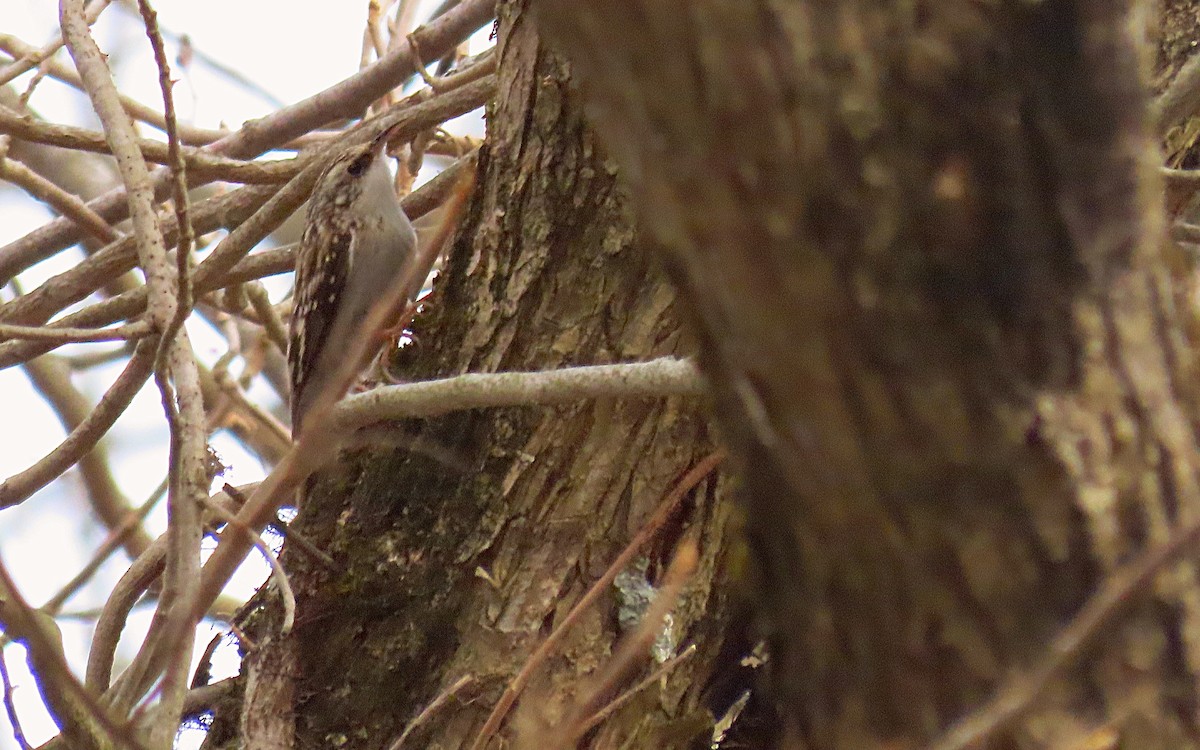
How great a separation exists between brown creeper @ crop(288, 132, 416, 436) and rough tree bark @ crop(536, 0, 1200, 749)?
3.27m

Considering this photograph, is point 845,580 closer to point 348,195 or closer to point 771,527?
point 771,527

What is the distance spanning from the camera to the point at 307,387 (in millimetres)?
4215

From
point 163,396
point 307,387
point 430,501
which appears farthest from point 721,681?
point 307,387

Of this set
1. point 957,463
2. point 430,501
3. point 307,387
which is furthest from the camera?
point 307,387

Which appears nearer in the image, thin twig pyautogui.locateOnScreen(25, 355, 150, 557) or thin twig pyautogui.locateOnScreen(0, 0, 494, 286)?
thin twig pyautogui.locateOnScreen(0, 0, 494, 286)

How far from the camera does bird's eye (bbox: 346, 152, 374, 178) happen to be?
13.4 ft

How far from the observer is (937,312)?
2.87 feet

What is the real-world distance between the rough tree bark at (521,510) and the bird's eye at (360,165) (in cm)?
163

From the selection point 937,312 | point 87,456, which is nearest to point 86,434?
point 937,312

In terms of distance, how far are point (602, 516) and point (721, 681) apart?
0.41 meters

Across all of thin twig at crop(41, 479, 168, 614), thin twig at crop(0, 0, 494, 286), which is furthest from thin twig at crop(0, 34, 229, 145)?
thin twig at crop(41, 479, 168, 614)

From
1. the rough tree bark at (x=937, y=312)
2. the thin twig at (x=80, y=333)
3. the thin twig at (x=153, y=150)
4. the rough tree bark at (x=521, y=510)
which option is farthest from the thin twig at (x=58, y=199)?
the rough tree bark at (x=937, y=312)

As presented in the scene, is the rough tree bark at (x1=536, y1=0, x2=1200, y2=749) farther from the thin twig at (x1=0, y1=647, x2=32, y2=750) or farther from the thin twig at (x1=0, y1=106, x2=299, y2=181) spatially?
the thin twig at (x1=0, y1=106, x2=299, y2=181)

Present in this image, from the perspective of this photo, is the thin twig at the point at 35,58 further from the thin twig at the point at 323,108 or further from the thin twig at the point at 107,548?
the thin twig at the point at 107,548
